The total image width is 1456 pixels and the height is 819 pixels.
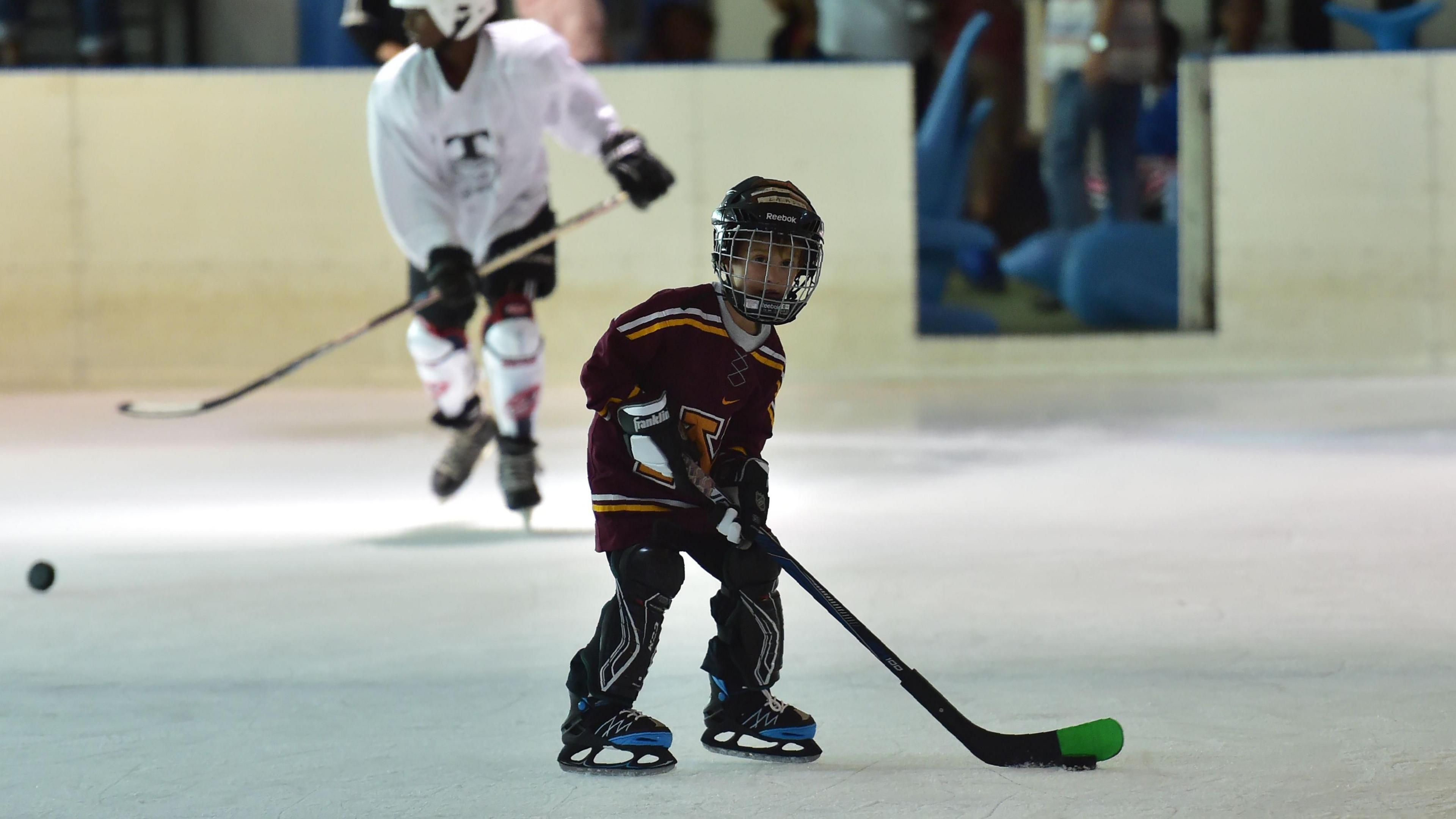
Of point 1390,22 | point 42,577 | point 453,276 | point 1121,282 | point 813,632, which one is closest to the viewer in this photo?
point 813,632

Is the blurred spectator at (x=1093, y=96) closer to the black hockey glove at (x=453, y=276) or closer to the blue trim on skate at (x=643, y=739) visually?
the black hockey glove at (x=453, y=276)

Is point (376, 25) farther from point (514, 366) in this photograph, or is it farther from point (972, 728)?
point (972, 728)

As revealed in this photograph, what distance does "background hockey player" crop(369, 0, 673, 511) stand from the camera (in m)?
3.94

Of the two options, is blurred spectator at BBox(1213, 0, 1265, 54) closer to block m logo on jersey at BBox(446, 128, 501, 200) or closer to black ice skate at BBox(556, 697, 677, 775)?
block m logo on jersey at BBox(446, 128, 501, 200)

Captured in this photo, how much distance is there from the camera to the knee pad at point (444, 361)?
4.12 metres

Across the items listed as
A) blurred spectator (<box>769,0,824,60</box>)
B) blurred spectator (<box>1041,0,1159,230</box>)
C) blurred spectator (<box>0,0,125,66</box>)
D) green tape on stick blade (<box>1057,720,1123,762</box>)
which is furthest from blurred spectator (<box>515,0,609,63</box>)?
green tape on stick blade (<box>1057,720,1123,762</box>)

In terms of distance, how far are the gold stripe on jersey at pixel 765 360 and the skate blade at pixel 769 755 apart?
43cm

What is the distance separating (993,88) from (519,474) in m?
4.60

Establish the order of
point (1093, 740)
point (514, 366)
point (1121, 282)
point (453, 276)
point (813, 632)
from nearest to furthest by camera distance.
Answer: point (1093, 740)
point (813, 632)
point (453, 276)
point (514, 366)
point (1121, 282)

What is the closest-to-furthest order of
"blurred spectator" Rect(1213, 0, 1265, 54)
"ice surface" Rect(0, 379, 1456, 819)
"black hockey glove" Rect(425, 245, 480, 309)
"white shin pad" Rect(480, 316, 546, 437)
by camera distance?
"ice surface" Rect(0, 379, 1456, 819)
"black hockey glove" Rect(425, 245, 480, 309)
"white shin pad" Rect(480, 316, 546, 437)
"blurred spectator" Rect(1213, 0, 1265, 54)

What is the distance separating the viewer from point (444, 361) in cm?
412

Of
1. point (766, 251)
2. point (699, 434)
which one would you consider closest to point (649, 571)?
point (699, 434)

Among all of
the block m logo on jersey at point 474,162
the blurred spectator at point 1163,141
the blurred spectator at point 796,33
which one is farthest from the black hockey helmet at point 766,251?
the blurred spectator at point 1163,141

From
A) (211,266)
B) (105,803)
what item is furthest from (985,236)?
(105,803)
